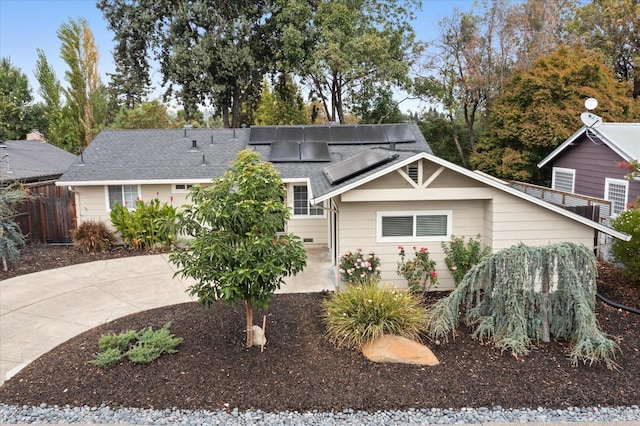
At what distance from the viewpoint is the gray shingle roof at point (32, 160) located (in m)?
15.8

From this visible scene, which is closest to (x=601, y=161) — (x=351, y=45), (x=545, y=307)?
(x=545, y=307)

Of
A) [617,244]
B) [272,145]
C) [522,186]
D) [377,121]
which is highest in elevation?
[377,121]

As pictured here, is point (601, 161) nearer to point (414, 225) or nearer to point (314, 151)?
point (414, 225)

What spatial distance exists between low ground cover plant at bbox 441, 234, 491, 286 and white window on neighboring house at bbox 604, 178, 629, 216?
5789mm

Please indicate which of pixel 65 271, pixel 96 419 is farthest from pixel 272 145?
pixel 96 419

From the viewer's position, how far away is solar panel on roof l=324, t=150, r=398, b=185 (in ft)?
29.4

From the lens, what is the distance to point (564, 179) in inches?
606

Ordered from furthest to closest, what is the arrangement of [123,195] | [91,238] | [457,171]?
[123,195] → [91,238] → [457,171]

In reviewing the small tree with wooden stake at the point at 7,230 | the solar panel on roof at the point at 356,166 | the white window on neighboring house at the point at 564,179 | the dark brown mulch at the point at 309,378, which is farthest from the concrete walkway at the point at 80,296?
the white window on neighboring house at the point at 564,179

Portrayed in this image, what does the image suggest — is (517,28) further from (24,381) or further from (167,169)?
(24,381)

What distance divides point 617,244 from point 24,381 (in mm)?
10271

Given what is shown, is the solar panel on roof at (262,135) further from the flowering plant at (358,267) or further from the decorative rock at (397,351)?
the decorative rock at (397,351)

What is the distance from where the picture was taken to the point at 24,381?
5.67m

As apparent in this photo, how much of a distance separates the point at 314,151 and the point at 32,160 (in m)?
12.0
